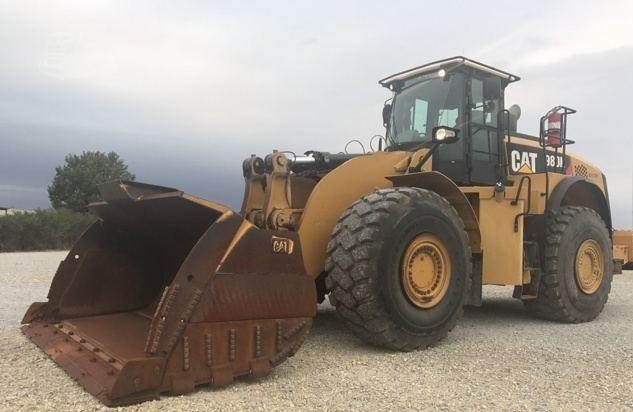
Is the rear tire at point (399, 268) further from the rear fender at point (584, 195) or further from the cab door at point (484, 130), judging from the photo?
the rear fender at point (584, 195)

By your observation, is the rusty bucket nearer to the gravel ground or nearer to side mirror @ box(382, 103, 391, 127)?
the gravel ground

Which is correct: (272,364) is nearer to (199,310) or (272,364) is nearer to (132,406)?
(199,310)

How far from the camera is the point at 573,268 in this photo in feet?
21.9

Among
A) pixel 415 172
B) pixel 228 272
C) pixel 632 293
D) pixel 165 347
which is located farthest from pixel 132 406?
pixel 632 293

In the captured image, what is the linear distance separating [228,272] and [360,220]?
1.39 meters

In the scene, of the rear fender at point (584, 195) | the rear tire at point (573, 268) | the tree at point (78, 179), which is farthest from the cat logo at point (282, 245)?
the tree at point (78, 179)

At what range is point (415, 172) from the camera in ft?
18.1

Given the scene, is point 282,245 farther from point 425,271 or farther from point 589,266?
point 589,266

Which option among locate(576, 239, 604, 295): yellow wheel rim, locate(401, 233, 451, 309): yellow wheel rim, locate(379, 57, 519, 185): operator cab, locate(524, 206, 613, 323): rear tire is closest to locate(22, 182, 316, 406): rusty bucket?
locate(401, 233, 451, 309): yellow wheel rim

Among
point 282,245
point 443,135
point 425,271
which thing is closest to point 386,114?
point 443,135

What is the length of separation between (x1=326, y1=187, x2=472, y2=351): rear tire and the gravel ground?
25 centimetres

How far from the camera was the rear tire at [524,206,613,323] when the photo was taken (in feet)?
21.2

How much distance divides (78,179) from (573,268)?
42.8 m

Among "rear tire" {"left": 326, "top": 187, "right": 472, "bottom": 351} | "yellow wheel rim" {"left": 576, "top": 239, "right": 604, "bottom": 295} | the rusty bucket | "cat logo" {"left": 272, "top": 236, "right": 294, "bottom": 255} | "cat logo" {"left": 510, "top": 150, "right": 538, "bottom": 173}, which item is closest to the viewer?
the rusty bucket
